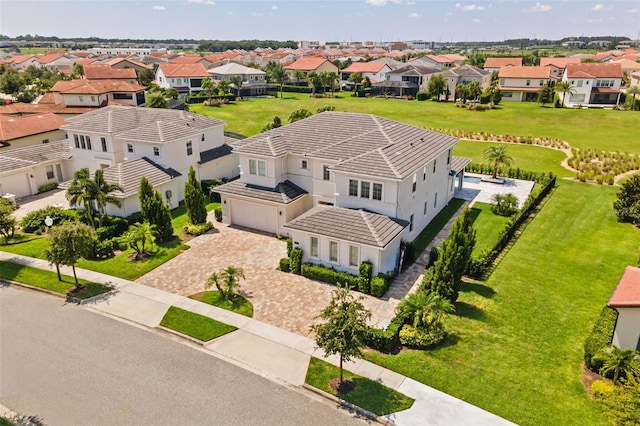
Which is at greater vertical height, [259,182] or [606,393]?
[259,182]

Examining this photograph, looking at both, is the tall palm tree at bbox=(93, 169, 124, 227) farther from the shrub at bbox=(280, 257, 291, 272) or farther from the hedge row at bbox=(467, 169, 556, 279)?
the hedge row at bbox=(467, 169, 556, 279)

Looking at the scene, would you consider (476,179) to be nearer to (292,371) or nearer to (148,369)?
(292,371)

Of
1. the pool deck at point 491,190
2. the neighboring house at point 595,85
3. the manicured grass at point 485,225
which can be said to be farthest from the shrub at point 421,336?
the neighboring house at point 595,85

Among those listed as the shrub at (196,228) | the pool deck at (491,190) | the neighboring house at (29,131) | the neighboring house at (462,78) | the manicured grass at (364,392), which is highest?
the neighboring house at (462,78)


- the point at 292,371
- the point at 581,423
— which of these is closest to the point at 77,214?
the point at 292,371

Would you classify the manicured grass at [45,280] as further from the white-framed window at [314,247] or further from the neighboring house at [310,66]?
the neighboring house at [310,66]

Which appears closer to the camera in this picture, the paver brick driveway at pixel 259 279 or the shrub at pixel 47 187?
the paver brick driveway at pixel 259 279
